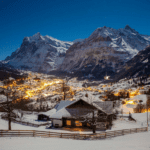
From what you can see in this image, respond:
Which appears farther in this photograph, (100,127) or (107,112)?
(107,112)

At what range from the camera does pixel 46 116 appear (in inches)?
1671

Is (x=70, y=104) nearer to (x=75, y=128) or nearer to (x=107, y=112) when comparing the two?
(x=75, y=128)

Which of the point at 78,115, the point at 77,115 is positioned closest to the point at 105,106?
the point at 78,115

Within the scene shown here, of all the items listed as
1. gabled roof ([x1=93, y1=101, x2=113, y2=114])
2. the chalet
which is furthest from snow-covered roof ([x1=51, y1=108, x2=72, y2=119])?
gabled roof ([x1=93, y1=101, x2=113, y2=114])

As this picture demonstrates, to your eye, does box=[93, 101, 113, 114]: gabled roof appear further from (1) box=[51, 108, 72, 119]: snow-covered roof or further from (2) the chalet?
(1) box=[51, 108, 72, 119]: snow-covered roof

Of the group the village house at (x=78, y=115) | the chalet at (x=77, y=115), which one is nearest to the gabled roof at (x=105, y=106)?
the village house at (x=78, y=115)

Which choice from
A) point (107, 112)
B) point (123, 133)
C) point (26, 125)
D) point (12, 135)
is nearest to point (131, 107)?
point (107, 112)

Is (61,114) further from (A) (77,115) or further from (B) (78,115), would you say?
(B) (78,115)

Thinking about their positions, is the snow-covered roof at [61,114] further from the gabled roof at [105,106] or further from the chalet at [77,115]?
the gabled roof at [105,106]

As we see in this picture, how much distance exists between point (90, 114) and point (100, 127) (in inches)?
150

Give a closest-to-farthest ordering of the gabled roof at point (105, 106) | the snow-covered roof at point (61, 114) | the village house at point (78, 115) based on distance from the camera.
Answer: the village house at point (78, 115) < the snow-covered roof at point (61, 114) < the gabled roof at point (105, 106)

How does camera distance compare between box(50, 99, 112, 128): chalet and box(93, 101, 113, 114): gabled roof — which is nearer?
box(50, 99, 112, 128): chalet

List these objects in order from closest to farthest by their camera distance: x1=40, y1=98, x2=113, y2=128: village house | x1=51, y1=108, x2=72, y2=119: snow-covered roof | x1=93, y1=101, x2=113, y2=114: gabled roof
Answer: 1. x1=40, y1=98, x2=113, y2=128: village house
2. x1=51, y1=108, x2=72, y2=119: snow-covered roof
3. x1=93, y1=101, x2=113, y2=114: gabled roof

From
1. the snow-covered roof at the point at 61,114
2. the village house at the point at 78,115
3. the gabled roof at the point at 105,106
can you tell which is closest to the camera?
the village house at the point at 78,115
